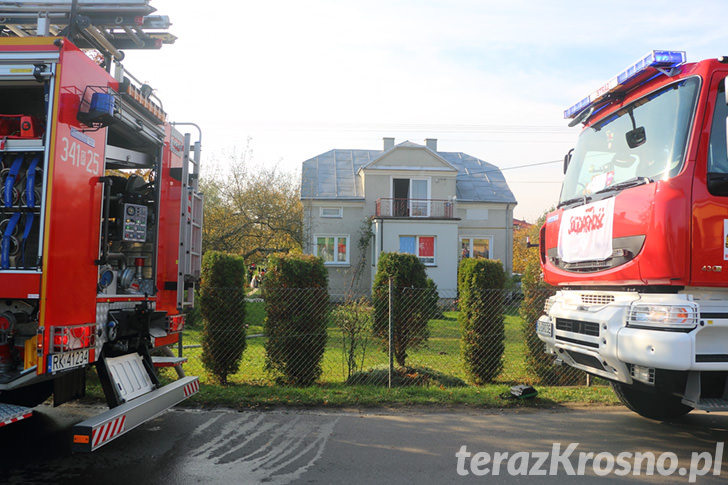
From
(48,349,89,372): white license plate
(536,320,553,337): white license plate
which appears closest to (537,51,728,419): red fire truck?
(536,320,553,337): white license plate

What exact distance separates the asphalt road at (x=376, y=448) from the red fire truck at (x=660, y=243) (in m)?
0.85

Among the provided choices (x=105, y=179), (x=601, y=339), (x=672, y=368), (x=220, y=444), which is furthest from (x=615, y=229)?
(x=105, y=179)

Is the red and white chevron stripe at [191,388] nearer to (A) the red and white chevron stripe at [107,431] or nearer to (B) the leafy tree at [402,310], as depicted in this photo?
(A) the red and white chevron stripe at [107,431]

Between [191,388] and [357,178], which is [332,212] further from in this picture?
[191,388]

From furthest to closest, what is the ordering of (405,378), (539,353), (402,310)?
(402,310)
(539,353)
(405,378)

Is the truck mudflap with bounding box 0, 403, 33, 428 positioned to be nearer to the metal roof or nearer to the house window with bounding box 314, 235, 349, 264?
the house window with bounding box 314, 235, 349, 264

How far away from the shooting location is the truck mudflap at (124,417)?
144 inches

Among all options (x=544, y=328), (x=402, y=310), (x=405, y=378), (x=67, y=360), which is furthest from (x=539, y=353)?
(x=67, y=360)

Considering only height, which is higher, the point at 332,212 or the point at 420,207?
the point at 420,207

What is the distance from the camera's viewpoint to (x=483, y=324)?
798 centimetres

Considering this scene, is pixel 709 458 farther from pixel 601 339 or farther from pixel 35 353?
pixel 35 353

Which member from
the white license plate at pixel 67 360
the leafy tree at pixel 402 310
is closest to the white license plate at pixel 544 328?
the leafy tree at pixel 402 310

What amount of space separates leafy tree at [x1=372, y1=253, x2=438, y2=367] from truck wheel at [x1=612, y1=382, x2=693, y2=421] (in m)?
3.31

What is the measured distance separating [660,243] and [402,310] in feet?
16.2
